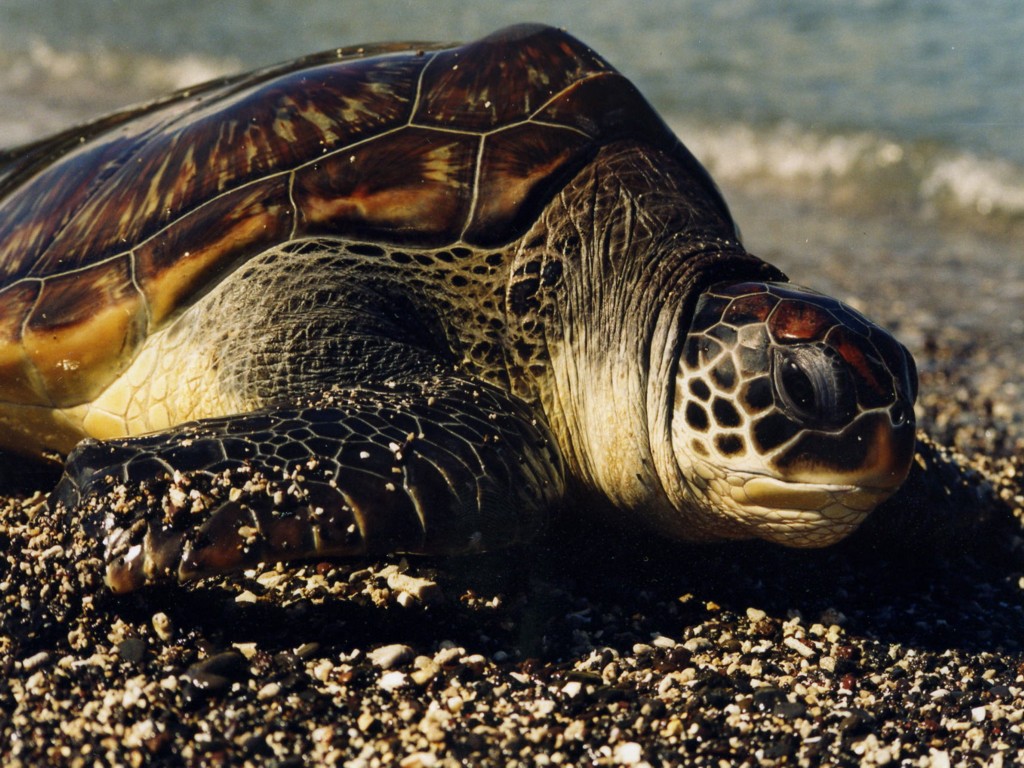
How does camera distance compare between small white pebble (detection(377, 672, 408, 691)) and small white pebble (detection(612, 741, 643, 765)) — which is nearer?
small white pebble (detection(612, 741, 643, 765))

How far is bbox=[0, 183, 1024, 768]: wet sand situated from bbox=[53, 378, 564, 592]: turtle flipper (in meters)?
0.16

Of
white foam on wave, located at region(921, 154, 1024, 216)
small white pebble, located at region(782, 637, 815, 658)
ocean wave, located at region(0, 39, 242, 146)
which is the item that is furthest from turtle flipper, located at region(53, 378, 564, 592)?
ocean wave, located at region(0, 39, 242, 146)

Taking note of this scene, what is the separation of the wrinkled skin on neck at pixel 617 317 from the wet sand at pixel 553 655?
28 centimetres

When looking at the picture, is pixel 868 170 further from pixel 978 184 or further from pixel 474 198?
pixel 474 198

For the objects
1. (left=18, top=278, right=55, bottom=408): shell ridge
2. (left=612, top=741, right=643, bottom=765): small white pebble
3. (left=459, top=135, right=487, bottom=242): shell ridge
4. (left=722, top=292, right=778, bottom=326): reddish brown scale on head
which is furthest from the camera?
(left=18, top=278, right=55, bottom=408): shell ridge

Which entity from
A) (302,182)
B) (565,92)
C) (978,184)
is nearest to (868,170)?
(978,184)

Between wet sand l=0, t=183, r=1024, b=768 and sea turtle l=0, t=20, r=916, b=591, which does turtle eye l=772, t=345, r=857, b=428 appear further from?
wet sand l=0, t=183, r=1024, b=768

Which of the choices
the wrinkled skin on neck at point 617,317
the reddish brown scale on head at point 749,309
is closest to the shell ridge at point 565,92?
the wrinkled skin on neck at point 617,317

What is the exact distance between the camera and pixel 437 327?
10.2ft

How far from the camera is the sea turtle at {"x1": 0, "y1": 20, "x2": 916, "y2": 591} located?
252cm

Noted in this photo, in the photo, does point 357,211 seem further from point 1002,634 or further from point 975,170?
point 975,170

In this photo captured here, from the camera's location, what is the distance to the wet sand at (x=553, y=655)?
2.17 meters

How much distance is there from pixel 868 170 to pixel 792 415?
24.4 feet

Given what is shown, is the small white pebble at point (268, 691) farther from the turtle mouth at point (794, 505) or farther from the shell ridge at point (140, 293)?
the shell ridge at point (140, 293)
